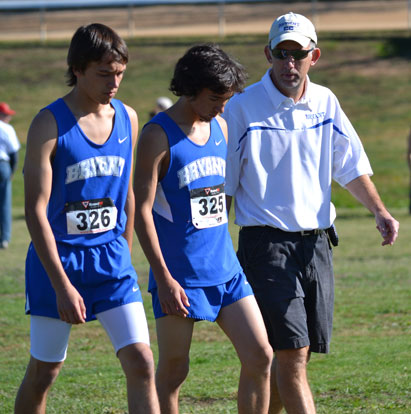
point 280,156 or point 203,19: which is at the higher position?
point 203,19

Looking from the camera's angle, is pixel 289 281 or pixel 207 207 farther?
pixel 289 281

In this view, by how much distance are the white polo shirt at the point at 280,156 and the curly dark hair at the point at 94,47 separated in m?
0.95

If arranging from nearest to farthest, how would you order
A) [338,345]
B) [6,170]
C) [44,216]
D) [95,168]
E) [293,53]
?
[44,216] < [95,168] < [293,53] < [338,345] < [6,170]

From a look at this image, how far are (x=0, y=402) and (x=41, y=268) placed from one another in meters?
2.05

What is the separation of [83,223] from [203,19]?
157ft

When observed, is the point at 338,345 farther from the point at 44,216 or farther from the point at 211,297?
the point at 44,216

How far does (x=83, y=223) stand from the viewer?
4395mm

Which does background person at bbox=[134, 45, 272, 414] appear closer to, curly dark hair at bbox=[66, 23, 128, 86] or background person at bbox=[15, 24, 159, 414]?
background person at bbox=[15, 24, 159, 414]

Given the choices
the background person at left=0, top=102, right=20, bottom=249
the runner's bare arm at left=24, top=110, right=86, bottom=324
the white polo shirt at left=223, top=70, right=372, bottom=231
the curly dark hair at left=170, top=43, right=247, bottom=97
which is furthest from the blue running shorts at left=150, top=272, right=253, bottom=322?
the background person at left=0, top=102, right=20, bottom=249

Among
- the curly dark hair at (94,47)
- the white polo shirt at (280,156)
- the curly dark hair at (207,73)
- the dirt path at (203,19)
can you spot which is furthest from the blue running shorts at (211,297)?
the dirt path at (203,19)

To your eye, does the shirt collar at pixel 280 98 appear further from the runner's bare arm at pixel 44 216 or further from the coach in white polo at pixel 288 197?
the runner's bare arm at pixel 44 216

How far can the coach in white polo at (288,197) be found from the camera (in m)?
5.07

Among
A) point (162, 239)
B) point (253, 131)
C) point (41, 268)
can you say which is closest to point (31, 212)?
point (41, 268)

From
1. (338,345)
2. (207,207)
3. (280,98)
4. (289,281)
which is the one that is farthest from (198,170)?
(338,345)
